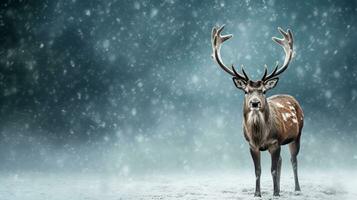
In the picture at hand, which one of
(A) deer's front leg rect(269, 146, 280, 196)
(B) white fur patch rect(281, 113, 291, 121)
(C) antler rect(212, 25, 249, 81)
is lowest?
(A) deer's front leg rect(269, 146, 280, 196)

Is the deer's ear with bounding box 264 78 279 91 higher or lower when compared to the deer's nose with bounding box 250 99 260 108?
higher

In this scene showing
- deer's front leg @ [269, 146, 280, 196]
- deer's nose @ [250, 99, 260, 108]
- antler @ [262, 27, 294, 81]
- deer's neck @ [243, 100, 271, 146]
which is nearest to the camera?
deer's nose @ [250, 99, 260, 108]

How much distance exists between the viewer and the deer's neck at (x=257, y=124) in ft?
29.8

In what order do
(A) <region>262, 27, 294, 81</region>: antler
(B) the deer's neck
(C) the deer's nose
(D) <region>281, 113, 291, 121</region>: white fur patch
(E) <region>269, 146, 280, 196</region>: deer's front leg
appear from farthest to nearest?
1. (D) <region>281, 113, 291, 121</region>: white fur patch
2. (A) <region>262, 27, 294, 81</region>: antler
3. (E) <region>269, 146, 280, 196</region>: deer's front leg
4. (B) the deer's neck
5. (C) the deer's nose

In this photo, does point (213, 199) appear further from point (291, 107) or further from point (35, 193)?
point (35, 193)

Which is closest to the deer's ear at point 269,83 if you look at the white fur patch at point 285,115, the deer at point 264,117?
the deer at point 264,117

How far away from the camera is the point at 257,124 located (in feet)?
29.8

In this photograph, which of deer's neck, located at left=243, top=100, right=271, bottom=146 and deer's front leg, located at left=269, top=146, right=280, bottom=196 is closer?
deer's neck, located at left=243, top=100, right=271, bottom=146

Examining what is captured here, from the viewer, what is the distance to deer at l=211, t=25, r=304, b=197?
9039 mm

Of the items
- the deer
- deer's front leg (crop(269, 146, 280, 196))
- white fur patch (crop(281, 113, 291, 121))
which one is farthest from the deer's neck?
white fur patch (crop(281, 113, 291, 121))

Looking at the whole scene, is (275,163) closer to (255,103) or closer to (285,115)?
(285,115)

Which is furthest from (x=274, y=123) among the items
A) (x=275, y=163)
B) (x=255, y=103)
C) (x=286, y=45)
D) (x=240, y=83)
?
(x=286, y=45)

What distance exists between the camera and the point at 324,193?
35.7 ft

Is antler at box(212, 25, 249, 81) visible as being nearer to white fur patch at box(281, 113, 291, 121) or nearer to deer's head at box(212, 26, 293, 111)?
deer's head at box(212, 26, 293, 111)
